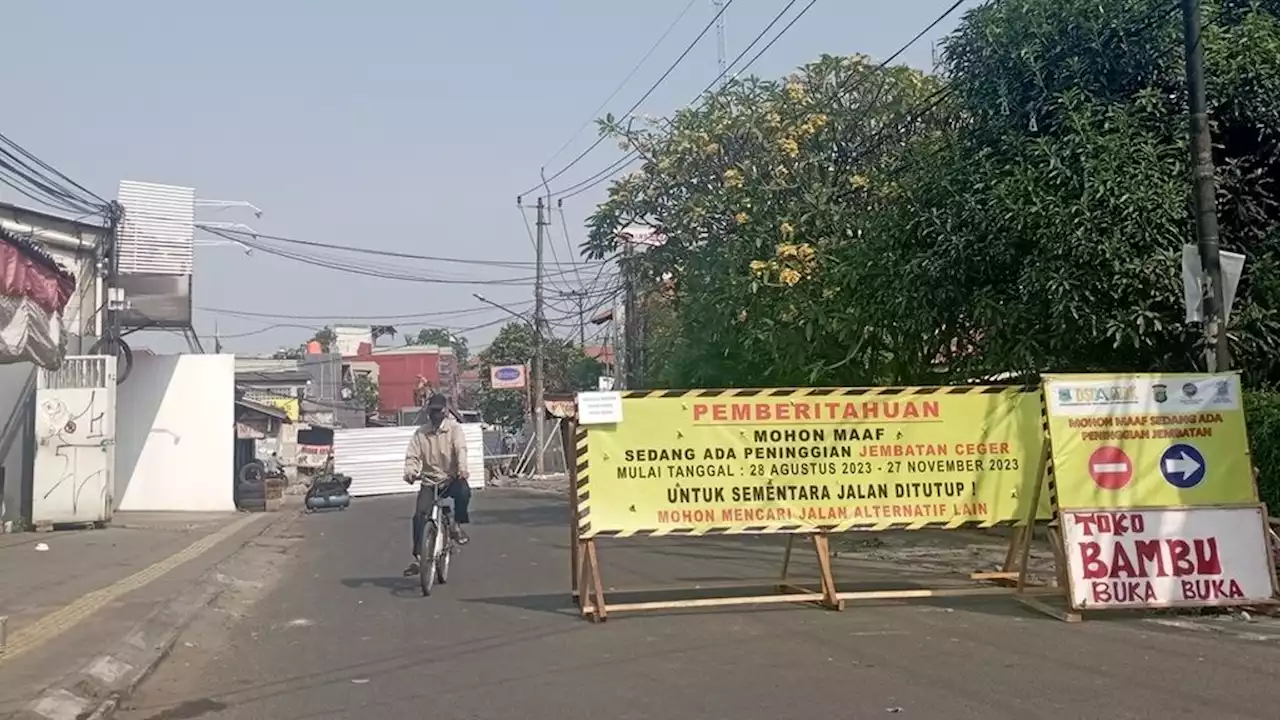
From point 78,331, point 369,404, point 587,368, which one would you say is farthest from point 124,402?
point 369,404

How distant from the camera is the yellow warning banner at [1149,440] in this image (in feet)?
32.7

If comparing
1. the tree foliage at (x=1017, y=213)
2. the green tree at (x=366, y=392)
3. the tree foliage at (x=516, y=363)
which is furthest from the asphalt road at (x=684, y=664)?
the green tree at (x=366, y=392)

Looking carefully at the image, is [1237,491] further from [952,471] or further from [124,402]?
[124,402]

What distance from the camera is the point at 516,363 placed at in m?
68.2

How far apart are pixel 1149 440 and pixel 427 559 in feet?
21.1

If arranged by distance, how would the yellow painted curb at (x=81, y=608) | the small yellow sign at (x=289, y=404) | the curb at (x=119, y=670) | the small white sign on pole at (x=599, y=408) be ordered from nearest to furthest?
1. the curb at (x=119, y=670)
2. the yellow painted curb at (x=81, y=608)
3. the small white sign on pole at (x=599, y=408)
4. the small yellow sign at (x=289, y=404)

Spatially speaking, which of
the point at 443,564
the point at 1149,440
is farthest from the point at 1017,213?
the point at 443,564

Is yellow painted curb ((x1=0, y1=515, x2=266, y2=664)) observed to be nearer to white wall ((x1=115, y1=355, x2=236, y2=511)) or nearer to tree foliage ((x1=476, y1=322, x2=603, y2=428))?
white wall ((x1=115, y1=355, x2=236, y2=511))

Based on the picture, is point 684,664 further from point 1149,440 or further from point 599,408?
point 1149,440

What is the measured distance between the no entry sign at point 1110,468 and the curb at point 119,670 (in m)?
7.08

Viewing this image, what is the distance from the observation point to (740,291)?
1873cm

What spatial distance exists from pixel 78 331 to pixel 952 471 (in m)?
19.1

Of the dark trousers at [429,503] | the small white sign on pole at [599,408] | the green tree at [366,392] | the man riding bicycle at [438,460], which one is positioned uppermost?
the green tree at [366,392]

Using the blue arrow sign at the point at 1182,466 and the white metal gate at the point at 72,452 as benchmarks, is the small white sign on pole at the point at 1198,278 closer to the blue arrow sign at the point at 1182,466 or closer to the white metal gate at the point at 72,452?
the blue arrow sign at the point at 1182,466
